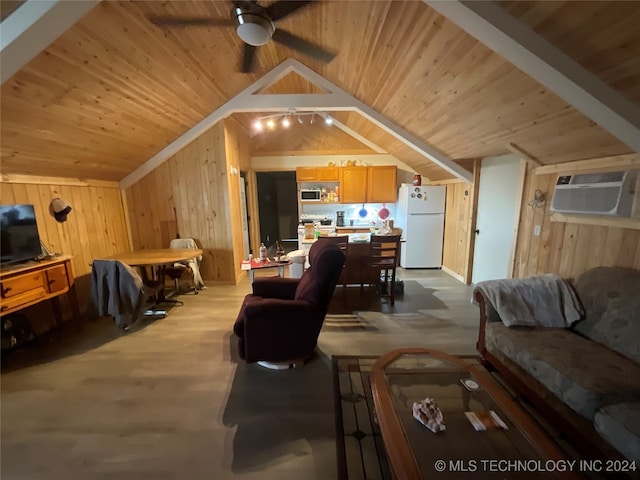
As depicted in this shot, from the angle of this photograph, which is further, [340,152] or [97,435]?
[340,152]

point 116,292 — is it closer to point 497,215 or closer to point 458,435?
point 458,435

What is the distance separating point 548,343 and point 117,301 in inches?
152

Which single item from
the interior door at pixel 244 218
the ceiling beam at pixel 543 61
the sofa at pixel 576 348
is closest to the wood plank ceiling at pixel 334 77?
the ceiling beam at pixel 543 61

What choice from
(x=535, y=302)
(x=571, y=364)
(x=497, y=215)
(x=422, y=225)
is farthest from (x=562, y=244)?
A: (x=422, y=225)

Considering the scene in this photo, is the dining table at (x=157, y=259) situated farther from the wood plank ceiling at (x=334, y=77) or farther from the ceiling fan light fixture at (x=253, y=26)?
the ceiling fan light fixture at (x=253, y=26)

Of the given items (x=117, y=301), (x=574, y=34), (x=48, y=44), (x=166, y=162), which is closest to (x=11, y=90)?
(x=48, y=44)

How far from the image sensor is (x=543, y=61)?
64.4 inches

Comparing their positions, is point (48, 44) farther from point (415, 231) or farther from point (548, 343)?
point (415, 231)

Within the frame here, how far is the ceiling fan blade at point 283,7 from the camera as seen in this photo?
1628 mm

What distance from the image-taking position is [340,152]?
19.5ft

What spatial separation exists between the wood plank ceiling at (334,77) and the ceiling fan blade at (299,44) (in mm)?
129

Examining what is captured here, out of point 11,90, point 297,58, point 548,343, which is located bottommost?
point 548,343

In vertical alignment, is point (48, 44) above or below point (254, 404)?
above

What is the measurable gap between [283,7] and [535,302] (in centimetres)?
289
